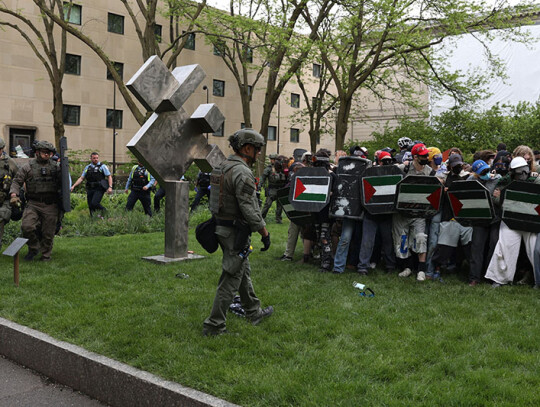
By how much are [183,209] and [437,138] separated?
85.1 feet

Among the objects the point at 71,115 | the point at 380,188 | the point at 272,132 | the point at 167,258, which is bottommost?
the point at 167,258

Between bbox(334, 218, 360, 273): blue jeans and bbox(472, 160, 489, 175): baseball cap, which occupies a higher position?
bbox(472, 160, 489, 175): baseball cap

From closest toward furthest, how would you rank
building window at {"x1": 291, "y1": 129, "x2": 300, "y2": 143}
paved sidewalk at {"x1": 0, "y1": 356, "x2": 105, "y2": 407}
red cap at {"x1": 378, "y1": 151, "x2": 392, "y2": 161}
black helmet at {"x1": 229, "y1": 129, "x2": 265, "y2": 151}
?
paved sidewalk at {"x1": 0, "y1": 356, "x2": 105, "y2": 407} < black helmet at {"x1": 229, "y1": 129, "x2": 265, "y2": 151} < red cap at {"x1": 378, "y1": 151, "x2": 392, "y2": 161} < building window at {"x1": 291, "y1": 129, "x2": 300, "y2": 143}

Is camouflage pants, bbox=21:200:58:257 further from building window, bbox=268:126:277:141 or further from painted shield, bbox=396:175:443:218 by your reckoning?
building window, bbox=268:126:277:141

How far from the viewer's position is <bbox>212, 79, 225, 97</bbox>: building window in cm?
4400

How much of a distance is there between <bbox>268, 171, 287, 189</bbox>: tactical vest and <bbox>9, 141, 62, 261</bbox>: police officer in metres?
5.14

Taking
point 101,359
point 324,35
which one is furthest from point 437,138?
point 101,359

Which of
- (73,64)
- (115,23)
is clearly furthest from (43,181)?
(115,23)

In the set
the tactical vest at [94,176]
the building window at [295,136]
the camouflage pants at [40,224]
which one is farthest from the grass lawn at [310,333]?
the building window at [295,136]

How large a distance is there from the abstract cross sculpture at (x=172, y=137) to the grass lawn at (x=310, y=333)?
1.02m

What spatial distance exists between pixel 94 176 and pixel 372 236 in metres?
8.23

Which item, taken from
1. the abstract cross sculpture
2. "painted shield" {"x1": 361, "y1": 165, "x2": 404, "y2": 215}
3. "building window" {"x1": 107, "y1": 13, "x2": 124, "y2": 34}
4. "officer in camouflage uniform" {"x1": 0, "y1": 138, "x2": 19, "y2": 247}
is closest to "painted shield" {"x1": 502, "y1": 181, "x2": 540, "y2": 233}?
"painted shield" {"x1": 361, "y1": 165, "x2": 404, "y2": 215}

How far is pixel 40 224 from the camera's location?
884 centimetres

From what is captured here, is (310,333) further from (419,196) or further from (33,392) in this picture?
(419,196)
